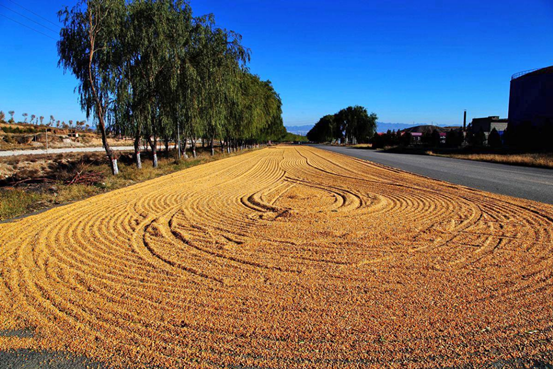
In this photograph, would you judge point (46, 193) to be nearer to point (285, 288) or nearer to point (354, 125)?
point (285, 288)

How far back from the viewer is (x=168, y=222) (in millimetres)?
6812

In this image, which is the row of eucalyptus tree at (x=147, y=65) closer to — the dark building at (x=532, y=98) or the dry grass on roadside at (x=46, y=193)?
the dry grass on roadside at (x=46, y=193)

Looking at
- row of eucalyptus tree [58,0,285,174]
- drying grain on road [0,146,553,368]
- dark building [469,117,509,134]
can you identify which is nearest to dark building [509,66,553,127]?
dark building [469,117,509,134]

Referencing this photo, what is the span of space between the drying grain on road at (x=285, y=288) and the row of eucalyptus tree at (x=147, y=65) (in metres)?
10.7

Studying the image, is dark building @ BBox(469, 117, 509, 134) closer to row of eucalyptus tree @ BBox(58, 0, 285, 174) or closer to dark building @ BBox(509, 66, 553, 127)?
dark building @ BBox(509, 66, 553, 127)

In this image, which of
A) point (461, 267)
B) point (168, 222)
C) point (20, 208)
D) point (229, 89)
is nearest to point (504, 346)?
point (461, 267)

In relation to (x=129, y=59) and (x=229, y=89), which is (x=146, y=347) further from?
(x=229, y=89)

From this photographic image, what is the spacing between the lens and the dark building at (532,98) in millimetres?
39219

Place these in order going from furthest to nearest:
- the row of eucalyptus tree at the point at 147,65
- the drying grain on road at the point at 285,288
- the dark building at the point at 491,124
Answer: the dark building at the point at 491,124 < the row of eucalyptus tree at the point at 147,65 < the drying grain on road at the point at 285,288

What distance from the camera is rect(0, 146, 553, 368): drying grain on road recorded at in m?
2.77

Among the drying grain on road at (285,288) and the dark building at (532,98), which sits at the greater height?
the dark building at (532,98)

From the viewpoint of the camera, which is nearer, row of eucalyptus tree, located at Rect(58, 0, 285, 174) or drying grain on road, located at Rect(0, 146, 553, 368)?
drying grain on road, located at Rect(0, 146, 553, 368)

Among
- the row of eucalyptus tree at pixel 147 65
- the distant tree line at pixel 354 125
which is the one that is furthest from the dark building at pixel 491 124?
the row of eucalyptus tree at pixel 147 65

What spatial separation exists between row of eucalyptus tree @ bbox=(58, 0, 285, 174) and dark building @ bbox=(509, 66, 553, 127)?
37.0m
